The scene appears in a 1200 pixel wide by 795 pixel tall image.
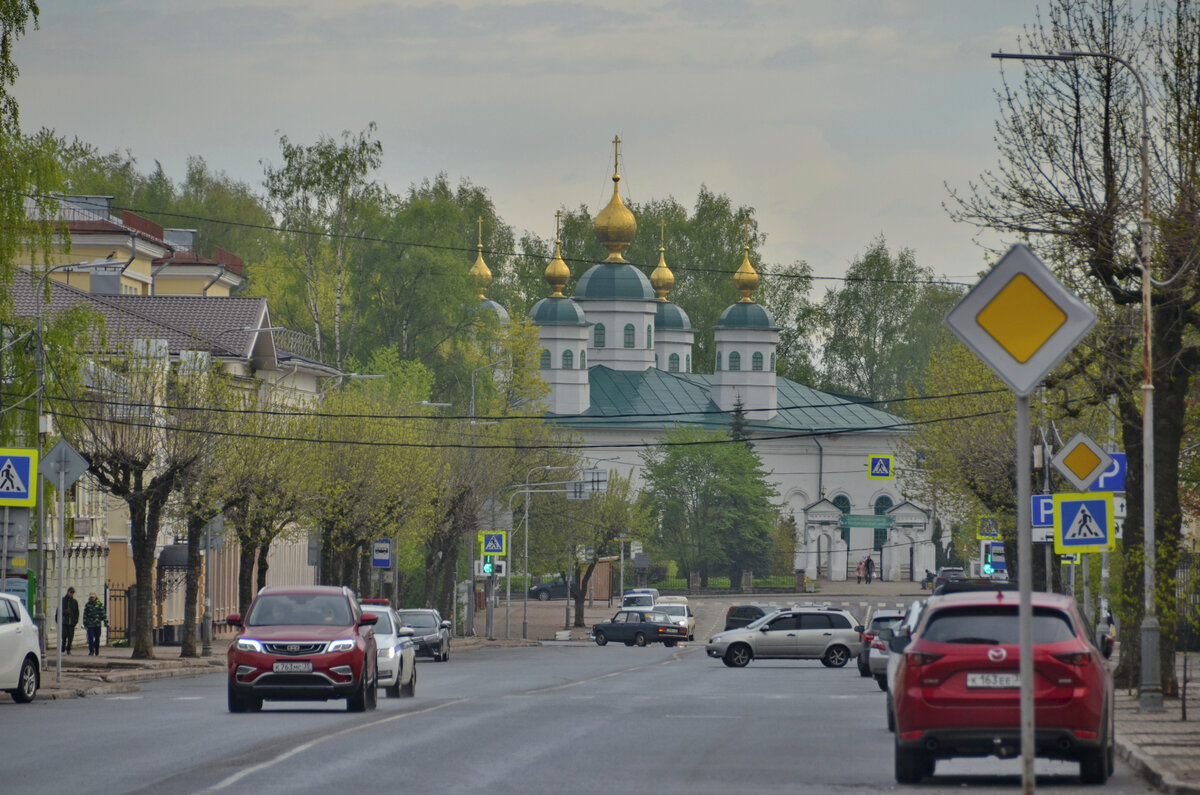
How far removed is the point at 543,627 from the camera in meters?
81.0

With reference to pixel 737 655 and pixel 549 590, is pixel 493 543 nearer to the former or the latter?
pixel 737 655

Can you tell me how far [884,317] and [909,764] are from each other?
104m

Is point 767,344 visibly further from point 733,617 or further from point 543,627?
point 733,617

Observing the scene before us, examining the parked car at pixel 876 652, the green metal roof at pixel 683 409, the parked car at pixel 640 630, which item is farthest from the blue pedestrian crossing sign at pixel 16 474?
the green metal roof at pixel 683 409

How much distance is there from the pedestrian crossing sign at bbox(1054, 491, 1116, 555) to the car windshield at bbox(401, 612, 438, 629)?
84.1ft

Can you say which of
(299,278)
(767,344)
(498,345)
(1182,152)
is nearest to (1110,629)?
(1182,152)

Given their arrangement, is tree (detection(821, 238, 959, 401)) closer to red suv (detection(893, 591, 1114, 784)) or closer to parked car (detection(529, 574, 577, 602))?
parked car (detection(529, 574, 577, 602))

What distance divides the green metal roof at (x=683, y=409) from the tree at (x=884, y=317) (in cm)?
246

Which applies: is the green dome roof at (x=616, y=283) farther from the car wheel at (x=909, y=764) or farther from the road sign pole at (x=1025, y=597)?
the road sign pole at (x=1025, y=597)

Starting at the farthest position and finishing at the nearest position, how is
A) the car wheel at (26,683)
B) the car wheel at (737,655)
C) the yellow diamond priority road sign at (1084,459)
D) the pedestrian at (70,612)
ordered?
the car wheel at (737,655) < the pedestrian at (70,612) < the car wheel at (26,683) < the yellow diamond priority road sign at (1084,459)

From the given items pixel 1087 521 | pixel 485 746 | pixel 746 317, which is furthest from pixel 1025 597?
pixel 746 317

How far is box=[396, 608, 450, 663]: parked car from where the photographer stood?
46.9m

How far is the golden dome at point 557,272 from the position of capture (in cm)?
11681

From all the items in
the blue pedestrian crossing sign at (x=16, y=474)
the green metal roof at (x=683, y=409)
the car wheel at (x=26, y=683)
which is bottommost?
the car wheel at (x=26, y=683)
